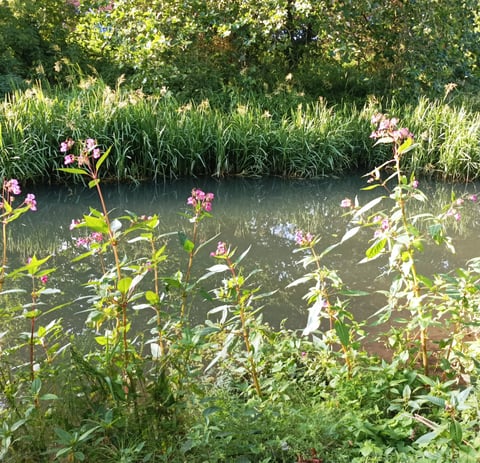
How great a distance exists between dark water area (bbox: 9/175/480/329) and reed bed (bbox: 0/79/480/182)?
9.9 inches

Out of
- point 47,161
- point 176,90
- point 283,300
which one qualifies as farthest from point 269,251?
point 176,90

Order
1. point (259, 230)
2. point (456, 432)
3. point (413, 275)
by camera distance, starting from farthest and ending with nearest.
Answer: point (259, 230) → point (413, 275) → point (456, 432)

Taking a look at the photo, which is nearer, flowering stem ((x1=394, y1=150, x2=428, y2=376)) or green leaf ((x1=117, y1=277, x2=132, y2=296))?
green leaf ((x1=117, y1=277, x2=132, y2=296))

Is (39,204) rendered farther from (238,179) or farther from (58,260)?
(238,179)

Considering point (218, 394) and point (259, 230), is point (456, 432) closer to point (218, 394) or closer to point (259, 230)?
point (218, 394)

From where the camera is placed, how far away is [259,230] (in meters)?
4.84

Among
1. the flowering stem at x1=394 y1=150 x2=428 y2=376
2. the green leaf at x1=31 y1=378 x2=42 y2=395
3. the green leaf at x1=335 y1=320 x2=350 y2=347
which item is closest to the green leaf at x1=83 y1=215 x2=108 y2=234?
the green leaf at x1=31 y1=378 x2=42 y2=395

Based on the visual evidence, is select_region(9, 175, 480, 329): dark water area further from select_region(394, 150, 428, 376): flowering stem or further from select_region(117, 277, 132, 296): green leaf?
select_region(117, 277, 132, 296): green leaf

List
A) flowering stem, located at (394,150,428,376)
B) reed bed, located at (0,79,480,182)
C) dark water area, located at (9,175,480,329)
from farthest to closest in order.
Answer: reed bed, located at (0,79,480,182), dark water area, located at (9,175,480,329), flowering stem, located at (394,150,428,376)

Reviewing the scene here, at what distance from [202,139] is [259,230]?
2.18 metres

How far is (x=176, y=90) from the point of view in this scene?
28.3 ft

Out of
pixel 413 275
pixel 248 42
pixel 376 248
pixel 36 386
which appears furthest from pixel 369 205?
pixel 248 42

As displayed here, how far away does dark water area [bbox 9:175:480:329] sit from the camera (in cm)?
344

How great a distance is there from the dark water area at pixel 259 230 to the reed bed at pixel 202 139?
9.9 inches
